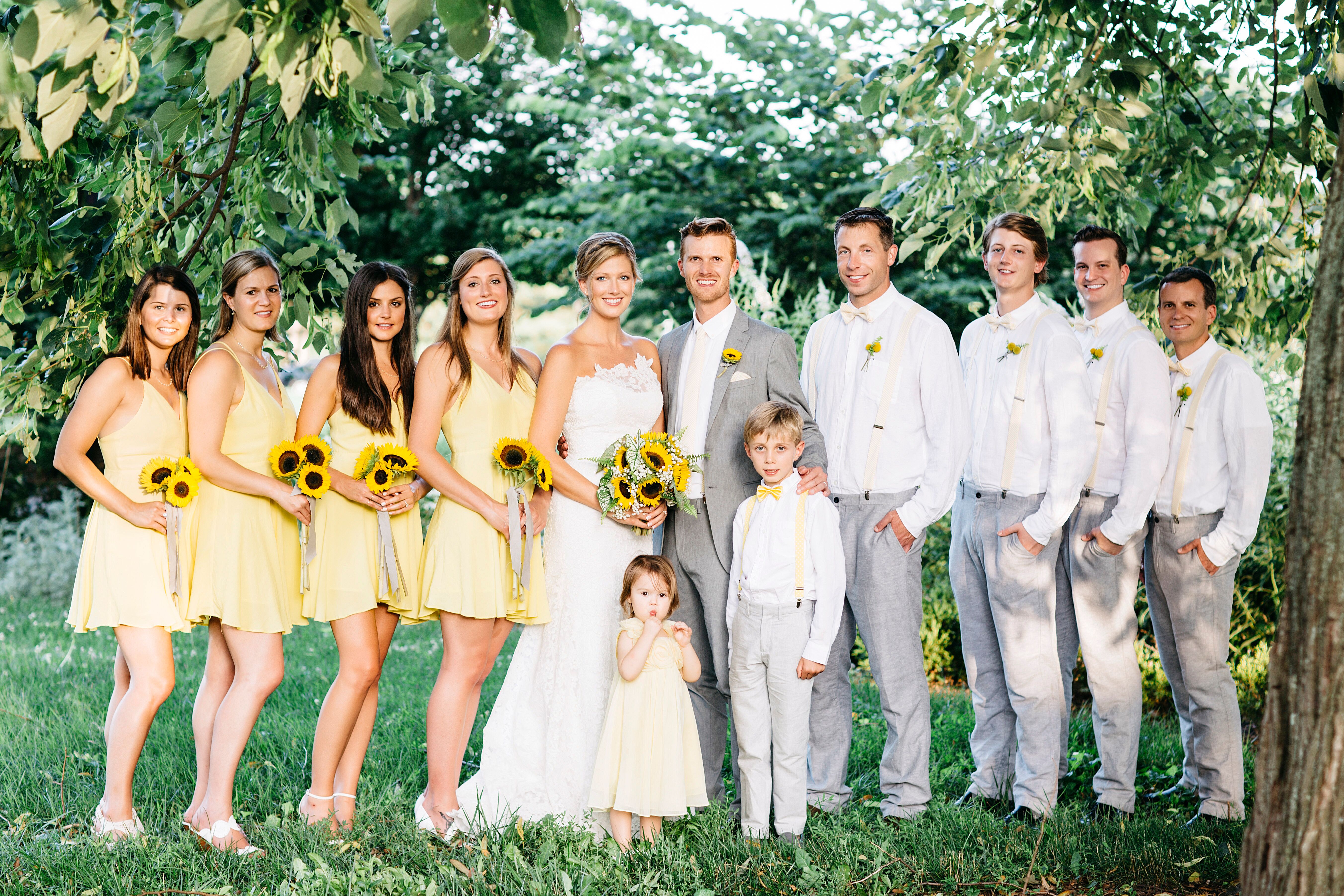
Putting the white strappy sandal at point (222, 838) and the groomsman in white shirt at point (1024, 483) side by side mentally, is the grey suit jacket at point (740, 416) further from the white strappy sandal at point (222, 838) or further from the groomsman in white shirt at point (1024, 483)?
the white strappy sandal at point (222, 838)

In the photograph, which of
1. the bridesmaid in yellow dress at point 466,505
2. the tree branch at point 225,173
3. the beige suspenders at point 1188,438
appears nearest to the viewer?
the tree branch at point 225,173

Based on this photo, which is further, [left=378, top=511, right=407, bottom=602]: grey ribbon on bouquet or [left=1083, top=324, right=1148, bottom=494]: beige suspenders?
[left=1083, top=324, right=1148, bottom=494]: beige suspenders

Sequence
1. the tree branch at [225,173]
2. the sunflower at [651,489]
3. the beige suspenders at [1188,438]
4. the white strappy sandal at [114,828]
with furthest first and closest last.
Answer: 1. the beige suspenders at [1188,438]
2. the sunflower at [651,489]
3. the white strappy sandal at [114,828]
4. the tree branch at [225,173]

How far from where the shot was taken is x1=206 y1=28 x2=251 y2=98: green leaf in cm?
252

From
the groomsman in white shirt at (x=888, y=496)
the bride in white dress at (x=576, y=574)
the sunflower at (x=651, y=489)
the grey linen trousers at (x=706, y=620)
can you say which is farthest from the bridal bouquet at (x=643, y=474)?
the groomsman in white shirt at (x=888, y=496)

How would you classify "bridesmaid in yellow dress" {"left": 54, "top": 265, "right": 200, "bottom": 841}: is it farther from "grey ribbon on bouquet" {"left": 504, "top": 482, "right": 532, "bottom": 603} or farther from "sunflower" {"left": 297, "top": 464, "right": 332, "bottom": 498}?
"grey ribbon on bouquet" {"left": 504, "top": 482, "right": 532, "bottom": 603}

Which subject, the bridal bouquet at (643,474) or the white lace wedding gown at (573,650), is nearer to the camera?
the bridal bouquet at (643,474)

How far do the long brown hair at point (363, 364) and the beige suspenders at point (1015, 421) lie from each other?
253 centimetres

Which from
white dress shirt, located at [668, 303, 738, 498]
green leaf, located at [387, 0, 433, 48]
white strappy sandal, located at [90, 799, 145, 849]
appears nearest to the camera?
green leaf, located at [387, 0, 433, 48]

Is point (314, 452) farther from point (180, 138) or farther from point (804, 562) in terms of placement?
point (804, 562)

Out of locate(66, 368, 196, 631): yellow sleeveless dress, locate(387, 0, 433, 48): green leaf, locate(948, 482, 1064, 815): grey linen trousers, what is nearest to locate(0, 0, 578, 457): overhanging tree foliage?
locate(387, 0, 433, 48): green leaf

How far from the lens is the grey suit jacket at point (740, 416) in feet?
15.5

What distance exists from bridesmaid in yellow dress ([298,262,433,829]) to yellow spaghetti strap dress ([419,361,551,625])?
15 cm


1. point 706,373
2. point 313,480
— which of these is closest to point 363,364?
point 313,480
